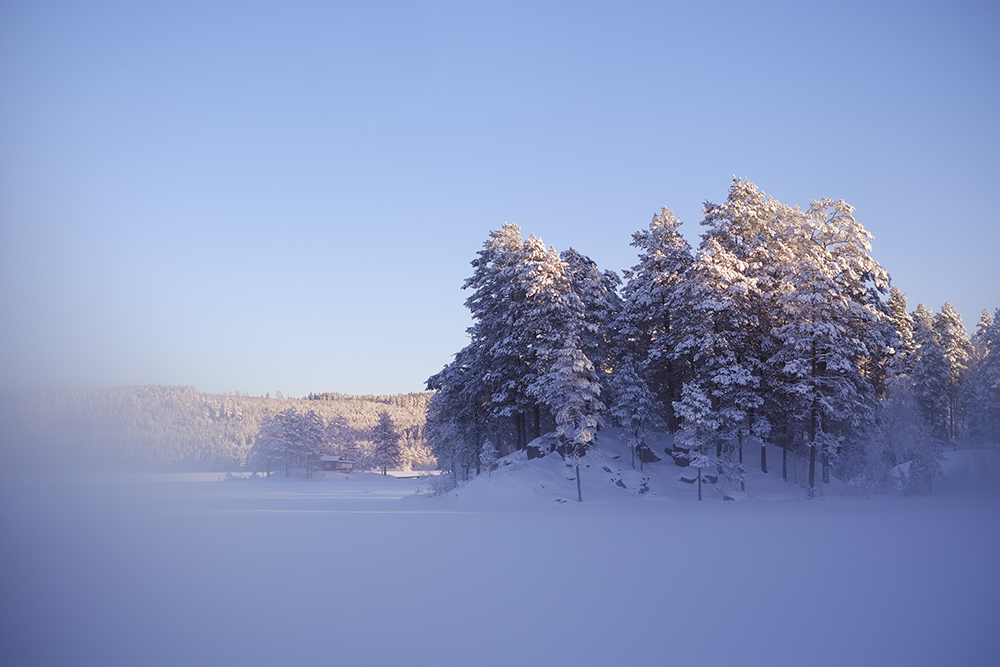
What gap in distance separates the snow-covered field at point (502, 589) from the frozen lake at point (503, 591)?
6cm

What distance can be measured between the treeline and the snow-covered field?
9787 millimetres

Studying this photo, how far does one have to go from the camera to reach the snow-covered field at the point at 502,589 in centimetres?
893

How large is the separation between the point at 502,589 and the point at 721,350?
90.3 feet

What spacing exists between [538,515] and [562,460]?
32.4ft

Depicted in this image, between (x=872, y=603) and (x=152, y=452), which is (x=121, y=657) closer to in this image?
(x=872, y=603)

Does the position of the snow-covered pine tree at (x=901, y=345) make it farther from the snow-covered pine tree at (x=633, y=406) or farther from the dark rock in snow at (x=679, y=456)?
the snow-covered pine tree at (x=633, y=406)

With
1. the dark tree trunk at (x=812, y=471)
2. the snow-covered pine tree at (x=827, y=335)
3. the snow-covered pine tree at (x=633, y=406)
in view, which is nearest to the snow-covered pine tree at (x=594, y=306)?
the snow-covered pine tree at (x=633, y=406)

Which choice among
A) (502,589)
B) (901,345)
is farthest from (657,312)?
(502,589)

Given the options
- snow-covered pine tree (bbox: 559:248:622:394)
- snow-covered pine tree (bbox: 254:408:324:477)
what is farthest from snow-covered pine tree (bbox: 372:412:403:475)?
snow-covered pine tree (bbox: 559:248:622:394)

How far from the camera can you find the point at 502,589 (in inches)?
496

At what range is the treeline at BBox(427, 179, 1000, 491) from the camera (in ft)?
113

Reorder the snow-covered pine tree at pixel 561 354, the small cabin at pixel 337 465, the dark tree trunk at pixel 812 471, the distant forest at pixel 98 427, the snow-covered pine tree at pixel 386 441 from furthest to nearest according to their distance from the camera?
Answer: the small cabin at pixel 337 465, the snow-covered pine tree at pixel 386 441, the snow-covered pine tree at pixel 561 354, the dark tree trunk at pixel 812 471, the distant forest at pixel 98 427

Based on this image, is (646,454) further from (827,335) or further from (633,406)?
(827,335)

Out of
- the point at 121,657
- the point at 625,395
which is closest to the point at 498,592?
the point at 121,657
